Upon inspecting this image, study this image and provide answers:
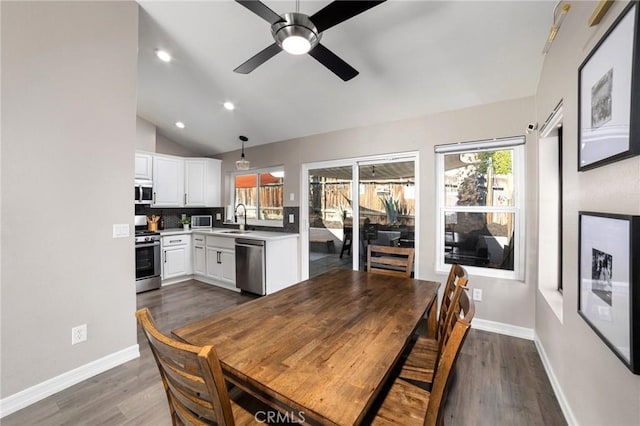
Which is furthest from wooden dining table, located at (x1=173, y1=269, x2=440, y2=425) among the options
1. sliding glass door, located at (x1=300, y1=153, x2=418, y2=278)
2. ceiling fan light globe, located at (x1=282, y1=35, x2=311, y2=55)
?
sliding glass door, located at (x1=300, y1=153, x2=418, y2=278)

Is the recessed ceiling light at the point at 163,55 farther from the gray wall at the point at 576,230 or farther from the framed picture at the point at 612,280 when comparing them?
the framed picture at the point at 612,280

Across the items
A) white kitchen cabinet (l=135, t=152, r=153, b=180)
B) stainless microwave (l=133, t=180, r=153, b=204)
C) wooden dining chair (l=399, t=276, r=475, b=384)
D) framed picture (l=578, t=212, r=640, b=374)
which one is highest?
white kitchen cabinet (l=135, t=152, r=153, b=180)

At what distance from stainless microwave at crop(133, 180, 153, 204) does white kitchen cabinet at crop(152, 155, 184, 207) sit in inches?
3.7

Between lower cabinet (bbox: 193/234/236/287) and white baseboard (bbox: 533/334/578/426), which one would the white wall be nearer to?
lower cabinet (bbox: 193/234/236/287)

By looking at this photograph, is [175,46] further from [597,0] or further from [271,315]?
[597,0]

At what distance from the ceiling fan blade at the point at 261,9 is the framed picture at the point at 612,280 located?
1.89m

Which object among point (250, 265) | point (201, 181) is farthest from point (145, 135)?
point (250, 265)

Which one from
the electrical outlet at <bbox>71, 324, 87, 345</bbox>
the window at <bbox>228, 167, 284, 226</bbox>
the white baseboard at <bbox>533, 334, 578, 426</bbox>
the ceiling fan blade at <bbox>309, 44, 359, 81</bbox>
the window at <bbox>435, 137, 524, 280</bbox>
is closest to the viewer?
the white baseboard at <bbox>533, 334, 578, 426</bbox>

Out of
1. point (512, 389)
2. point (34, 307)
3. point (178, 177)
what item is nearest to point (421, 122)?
point (512, 389)

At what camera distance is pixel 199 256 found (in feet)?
15.6

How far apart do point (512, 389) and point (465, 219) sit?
5.47ft

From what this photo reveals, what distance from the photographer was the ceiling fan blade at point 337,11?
144 centimetres

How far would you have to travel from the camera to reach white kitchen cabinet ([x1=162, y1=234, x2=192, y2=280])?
4441mm

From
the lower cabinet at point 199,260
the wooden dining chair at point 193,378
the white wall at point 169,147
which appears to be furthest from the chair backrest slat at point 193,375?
the white wall at point 169,147
